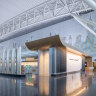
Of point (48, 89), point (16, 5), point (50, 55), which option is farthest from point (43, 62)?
point (16, 5)

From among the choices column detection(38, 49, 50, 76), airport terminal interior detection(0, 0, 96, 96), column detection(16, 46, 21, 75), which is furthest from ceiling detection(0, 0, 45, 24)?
column detection(16, 46, 21, 75)

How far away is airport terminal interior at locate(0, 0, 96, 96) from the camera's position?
6.89m

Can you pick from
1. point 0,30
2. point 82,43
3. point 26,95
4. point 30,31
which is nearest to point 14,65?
point 26,95

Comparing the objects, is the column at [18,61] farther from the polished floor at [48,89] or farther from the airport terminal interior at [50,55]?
the polished floor at [48,89]

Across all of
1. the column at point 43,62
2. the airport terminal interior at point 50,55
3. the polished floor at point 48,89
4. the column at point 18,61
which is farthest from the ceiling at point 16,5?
the polished floor at point 48,89

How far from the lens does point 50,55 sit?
50.3 feet

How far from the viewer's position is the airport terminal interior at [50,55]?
6895mm

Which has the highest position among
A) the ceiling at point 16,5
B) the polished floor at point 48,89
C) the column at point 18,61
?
the ceiling at point 16,5

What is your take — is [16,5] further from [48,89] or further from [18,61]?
[48,89]

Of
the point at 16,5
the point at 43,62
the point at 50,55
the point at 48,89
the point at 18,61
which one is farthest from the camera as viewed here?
the point at 16,5

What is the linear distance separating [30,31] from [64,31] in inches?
577

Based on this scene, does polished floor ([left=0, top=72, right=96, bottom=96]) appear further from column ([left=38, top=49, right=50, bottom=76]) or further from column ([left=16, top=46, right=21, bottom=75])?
column ([left=38, top=49, right=50, bottom=76])

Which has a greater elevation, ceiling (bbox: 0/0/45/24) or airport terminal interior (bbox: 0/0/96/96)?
ceiling (bbox: 0/0/45/24)

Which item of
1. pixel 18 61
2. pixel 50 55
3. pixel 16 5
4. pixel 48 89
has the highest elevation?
pixel 16 5
